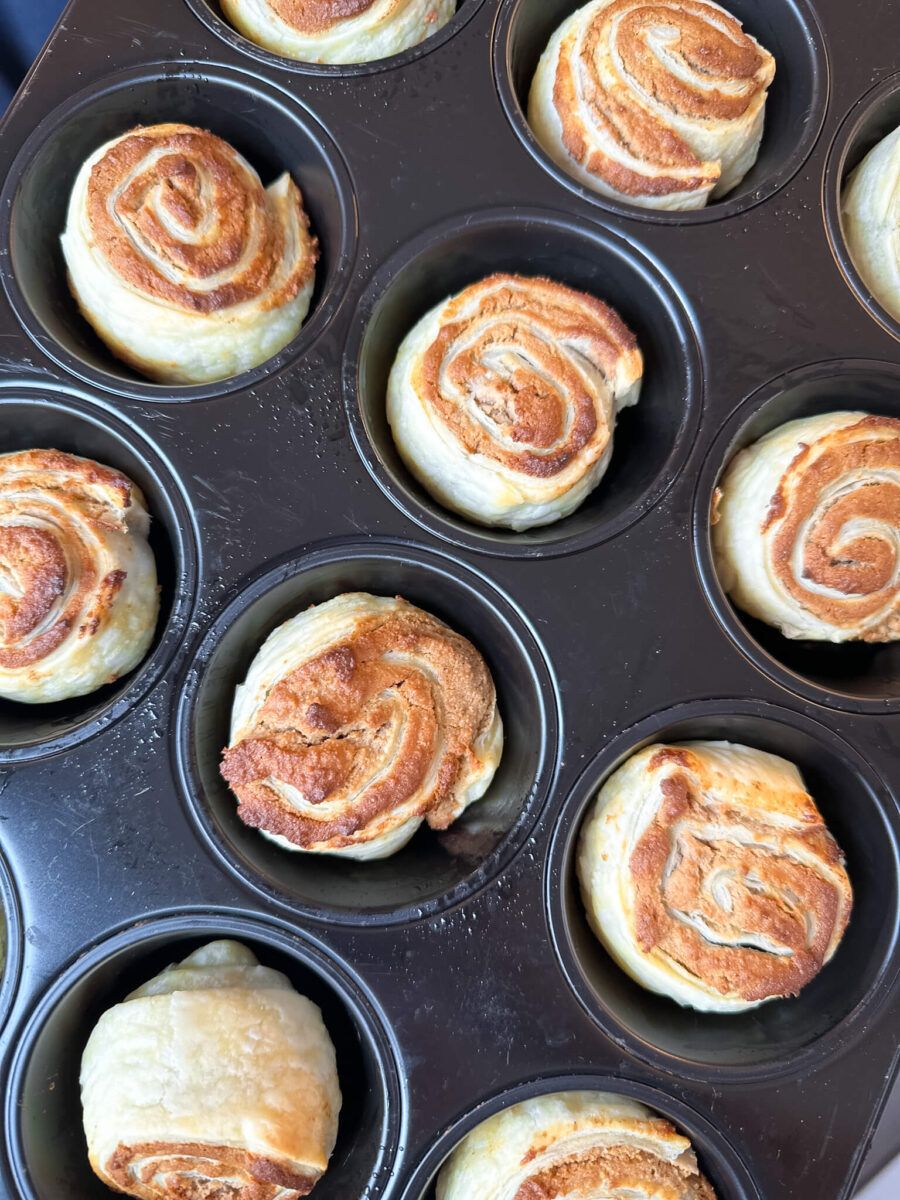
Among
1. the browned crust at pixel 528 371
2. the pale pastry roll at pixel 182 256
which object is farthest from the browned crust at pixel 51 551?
the browned crust at pixel 528 371

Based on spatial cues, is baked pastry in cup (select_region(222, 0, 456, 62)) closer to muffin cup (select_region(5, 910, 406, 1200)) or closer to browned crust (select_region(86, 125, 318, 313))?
browned crust (select_region(86, 125, 318, 313))

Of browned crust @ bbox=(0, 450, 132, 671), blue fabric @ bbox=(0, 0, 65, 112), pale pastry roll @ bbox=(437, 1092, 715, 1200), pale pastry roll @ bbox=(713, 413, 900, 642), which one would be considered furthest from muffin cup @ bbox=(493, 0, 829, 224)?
pale pastry roll @ bbox=(437, 1092, 715, 1200)

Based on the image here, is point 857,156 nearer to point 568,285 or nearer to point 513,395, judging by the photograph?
point 568,285

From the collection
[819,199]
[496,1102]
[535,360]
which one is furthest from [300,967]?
[819,199]

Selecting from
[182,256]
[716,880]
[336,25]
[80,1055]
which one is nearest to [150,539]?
[182,256]

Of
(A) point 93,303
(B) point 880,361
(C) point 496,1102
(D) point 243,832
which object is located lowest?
(C) point 496,1102

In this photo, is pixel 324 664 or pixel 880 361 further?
pixel 880 361

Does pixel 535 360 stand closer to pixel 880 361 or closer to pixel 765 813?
pixel 880 361
